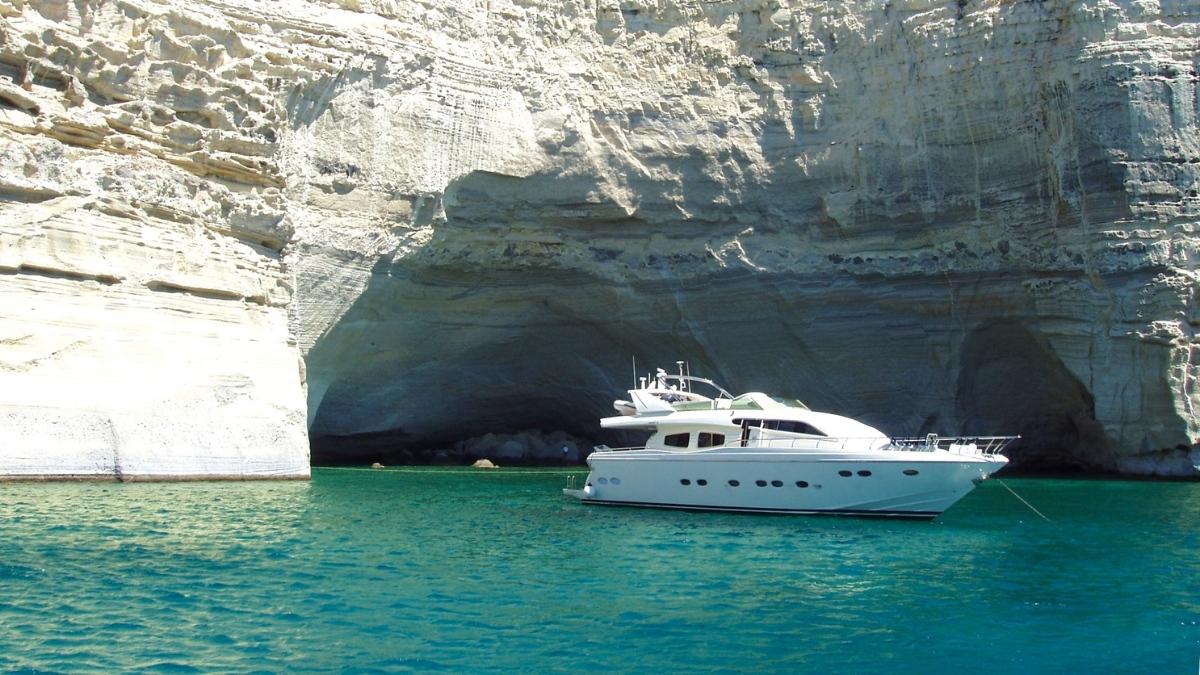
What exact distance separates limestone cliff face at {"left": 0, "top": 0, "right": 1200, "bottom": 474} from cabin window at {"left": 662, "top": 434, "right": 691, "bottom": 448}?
760 cm

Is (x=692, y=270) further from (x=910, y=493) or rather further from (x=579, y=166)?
(x=910, y=493)

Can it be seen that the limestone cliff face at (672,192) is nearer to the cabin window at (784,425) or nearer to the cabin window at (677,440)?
→ the cabin window at (677,440)

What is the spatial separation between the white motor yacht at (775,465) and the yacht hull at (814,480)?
1cm

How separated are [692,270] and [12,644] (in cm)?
2056

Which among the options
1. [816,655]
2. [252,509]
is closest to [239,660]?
[816,655]

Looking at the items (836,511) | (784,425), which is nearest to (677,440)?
(784,425)

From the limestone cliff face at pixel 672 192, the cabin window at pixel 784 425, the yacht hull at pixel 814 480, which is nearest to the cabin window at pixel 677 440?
the yacht hull at pixel 814 480

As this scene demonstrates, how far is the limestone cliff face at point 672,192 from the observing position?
70.3 ft

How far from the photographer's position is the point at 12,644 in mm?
7688

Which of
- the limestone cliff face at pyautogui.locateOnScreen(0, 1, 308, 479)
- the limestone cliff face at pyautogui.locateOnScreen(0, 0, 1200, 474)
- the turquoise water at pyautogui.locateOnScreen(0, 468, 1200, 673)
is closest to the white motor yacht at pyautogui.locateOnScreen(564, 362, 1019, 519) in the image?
the turquoise water at pyautogui.locateOnScreen(0, 468, 1200, 673)

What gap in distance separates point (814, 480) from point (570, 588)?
260 inches

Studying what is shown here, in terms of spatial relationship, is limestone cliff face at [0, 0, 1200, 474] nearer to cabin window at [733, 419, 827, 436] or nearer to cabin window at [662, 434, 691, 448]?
cabin window at [662, 434, 691, 448]

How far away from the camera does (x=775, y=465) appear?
53.2ft

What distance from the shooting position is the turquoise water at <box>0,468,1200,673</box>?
7941 millimetres
